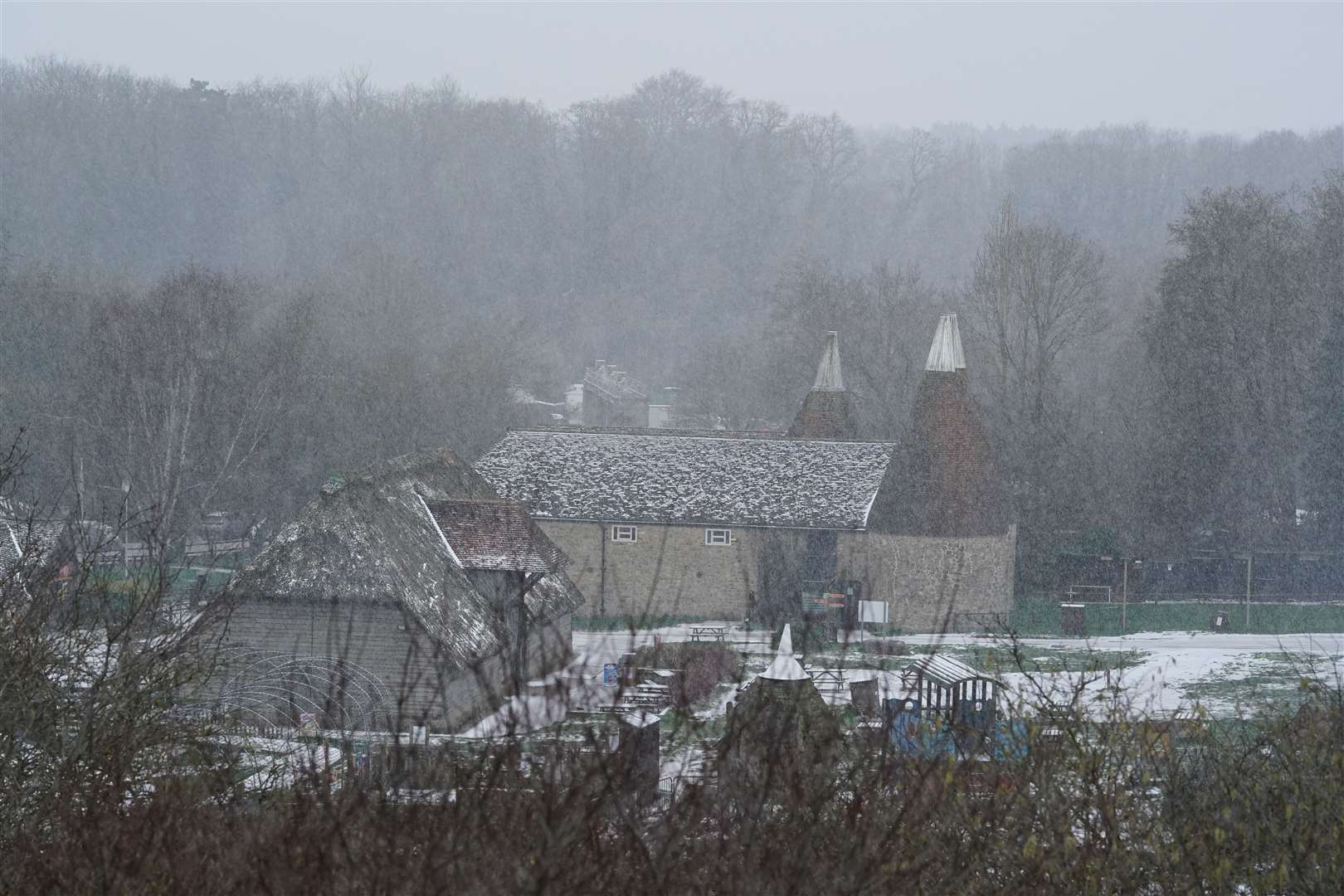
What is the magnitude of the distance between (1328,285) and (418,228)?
4232 cm

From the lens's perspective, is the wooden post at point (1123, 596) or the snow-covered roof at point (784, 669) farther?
the wooden post at point (1123, 596)

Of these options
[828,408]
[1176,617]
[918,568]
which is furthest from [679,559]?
[1176,617]

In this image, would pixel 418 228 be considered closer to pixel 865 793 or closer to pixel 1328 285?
pixel 1328 285

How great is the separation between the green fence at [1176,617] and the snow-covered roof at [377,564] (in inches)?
524

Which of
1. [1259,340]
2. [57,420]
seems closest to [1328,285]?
[1259,340]

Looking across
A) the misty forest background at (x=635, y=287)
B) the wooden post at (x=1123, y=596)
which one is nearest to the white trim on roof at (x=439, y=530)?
the misty forest background at (x=635, y=287)

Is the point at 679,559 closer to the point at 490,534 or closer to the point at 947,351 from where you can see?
the point at 947,351

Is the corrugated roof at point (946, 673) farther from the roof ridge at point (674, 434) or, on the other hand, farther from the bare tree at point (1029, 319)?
the bare tree at point (1029, 319)

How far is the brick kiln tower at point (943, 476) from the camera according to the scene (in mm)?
32188

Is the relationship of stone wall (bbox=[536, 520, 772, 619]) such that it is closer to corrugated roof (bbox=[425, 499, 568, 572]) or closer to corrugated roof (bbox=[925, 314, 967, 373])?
corrugated roof (bbox=[925, 314, 967, 373])

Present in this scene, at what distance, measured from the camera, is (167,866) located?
21.0ft

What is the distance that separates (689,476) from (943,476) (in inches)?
231

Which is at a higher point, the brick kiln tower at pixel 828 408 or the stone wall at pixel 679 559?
the brick kiln tower at pixel 828 408

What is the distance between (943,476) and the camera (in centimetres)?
3241
